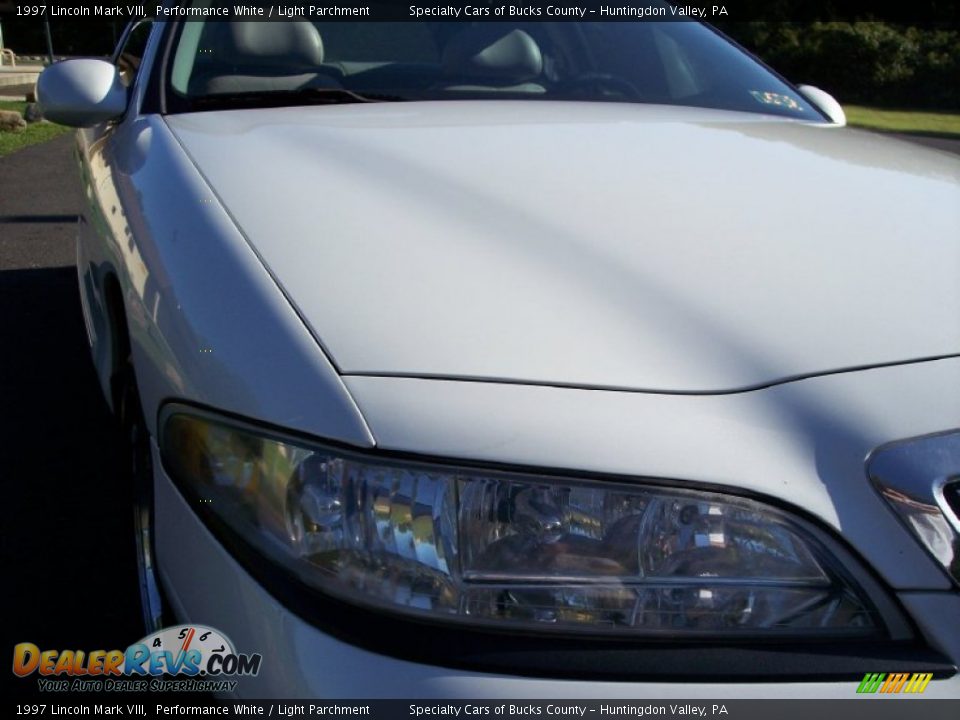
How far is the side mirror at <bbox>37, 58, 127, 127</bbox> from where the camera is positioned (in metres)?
2.60

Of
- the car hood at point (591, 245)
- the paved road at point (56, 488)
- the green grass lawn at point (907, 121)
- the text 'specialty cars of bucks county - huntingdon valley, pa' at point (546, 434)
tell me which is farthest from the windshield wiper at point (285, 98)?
the green grass lawn at point (907, 121)

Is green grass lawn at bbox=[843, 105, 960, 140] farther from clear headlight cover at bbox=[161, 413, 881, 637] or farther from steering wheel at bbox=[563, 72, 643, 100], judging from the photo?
clear headlight cover at bbox=[161, 413, 881, 637]

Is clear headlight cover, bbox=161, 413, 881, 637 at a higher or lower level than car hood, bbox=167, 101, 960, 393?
lower

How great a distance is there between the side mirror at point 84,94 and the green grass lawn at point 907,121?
16053 mm

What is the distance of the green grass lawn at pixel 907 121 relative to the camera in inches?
748

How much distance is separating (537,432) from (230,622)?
42 centimetres

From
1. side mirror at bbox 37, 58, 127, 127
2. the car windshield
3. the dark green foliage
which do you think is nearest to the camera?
side mirror at bbox 37, 58, 127, 127

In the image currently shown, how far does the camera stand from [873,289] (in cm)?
149

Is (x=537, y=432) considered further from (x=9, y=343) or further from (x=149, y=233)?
(x=9, y=343)

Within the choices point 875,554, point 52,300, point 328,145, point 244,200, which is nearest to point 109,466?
point 328,145

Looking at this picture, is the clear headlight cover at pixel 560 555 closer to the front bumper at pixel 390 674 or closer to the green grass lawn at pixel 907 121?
the front bumper at pixel 390 674

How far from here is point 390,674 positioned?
109cm

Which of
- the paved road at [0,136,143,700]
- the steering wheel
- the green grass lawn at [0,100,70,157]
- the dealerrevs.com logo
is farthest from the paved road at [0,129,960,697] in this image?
the green grass lawn at [0,100,70,157]

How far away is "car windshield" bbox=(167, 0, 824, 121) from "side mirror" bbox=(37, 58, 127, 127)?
6.3 inches
